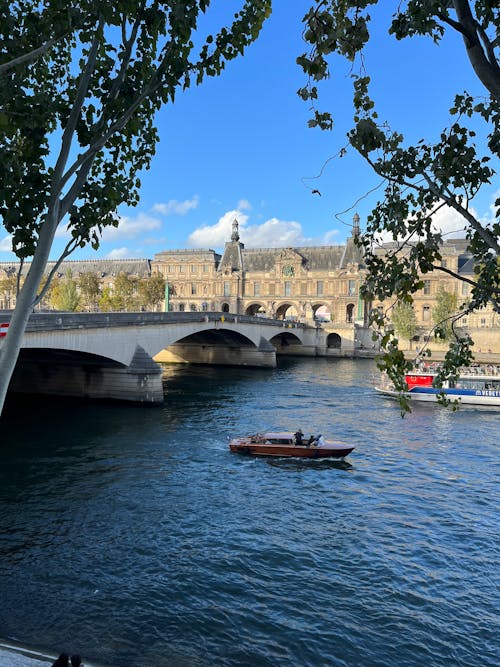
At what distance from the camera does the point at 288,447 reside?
32.2m

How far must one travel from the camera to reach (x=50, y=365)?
49.4 meters

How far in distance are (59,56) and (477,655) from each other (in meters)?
17.0

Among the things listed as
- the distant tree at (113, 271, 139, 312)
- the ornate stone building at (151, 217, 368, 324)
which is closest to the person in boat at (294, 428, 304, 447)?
the distant tree at (113, 271, 139, 312)

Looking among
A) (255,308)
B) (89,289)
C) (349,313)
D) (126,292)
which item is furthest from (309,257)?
(89,289)

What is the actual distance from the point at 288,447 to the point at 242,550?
42.1 feet

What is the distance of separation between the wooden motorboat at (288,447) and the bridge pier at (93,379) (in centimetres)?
1611

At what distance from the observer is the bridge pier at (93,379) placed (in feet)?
155

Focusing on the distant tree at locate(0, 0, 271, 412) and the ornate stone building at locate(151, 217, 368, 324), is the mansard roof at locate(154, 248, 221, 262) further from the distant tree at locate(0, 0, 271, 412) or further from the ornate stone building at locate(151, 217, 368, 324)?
the distant tree at locate(0, 0, 271, 412)

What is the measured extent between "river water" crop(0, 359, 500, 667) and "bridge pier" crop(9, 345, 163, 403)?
9.02 m

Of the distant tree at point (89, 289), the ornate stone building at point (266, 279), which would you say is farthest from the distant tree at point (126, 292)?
the ornate stone building at point (266, 279)

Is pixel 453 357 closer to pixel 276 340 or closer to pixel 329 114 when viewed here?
pixel 329 114

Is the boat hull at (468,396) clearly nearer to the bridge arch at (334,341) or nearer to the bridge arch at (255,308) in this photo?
the bridge arch at (334,341)

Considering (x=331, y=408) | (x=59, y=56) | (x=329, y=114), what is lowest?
(x=331, y=408)

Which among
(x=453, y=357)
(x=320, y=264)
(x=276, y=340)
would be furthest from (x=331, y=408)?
(x=320, y=264)
